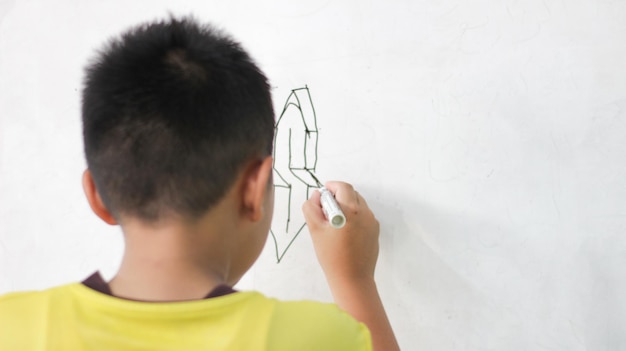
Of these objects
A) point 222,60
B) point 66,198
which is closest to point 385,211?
point 222,60

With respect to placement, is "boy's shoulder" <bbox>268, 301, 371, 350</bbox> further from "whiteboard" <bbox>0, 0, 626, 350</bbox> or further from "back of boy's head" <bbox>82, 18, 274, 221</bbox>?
"whiteboard" <bbox>0, 0, 626, 350</bbox>

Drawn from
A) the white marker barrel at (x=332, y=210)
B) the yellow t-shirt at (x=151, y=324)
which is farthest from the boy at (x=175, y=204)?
the white marker barrel at (x=332, y=210)

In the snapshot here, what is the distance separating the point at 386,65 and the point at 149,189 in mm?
321

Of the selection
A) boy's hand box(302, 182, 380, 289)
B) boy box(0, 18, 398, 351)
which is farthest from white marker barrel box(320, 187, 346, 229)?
boy box(0, 18, 398, 351)

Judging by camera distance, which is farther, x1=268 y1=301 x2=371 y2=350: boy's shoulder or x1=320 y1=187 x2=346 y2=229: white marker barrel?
x1=320 y1=187 x2=346 y2=229: white marker barrel

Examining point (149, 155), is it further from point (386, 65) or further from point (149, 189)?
point (386, 65)

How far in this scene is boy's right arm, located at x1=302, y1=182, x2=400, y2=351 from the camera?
0.64 meters

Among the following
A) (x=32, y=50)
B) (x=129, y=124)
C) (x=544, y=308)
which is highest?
(x=32, y=50)

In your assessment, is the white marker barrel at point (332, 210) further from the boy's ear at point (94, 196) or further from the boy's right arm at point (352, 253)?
the boy's ear at point (94, 196)

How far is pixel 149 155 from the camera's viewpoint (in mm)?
433

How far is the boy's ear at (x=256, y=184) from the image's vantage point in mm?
469

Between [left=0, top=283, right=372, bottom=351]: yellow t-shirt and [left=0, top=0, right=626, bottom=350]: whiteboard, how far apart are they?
24 centimetres

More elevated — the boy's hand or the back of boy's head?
the back of boy's head

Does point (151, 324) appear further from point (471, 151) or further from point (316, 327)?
point (471, 151)
